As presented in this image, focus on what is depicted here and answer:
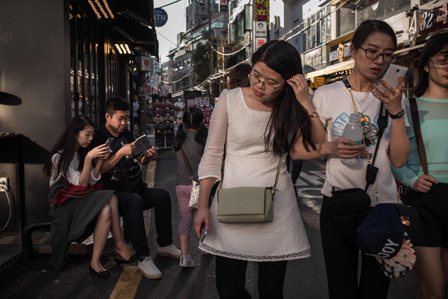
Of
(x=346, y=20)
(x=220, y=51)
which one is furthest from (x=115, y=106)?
(x=220, y=51)

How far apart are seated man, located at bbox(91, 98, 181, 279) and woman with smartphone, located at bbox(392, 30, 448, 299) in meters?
2.50

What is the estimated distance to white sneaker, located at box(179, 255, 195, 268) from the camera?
448cm

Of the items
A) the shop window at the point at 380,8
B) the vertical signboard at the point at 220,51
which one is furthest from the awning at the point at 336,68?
the vertical signboard at the point at 220,51

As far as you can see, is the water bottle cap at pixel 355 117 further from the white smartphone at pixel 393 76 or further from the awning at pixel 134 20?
the awning at pixel 134 20

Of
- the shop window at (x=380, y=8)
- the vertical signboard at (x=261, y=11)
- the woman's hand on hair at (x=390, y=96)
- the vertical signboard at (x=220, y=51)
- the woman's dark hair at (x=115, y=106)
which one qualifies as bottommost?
the woman's hand on hair at (x=390, y=96)

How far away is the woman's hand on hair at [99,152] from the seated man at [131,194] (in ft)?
0.72

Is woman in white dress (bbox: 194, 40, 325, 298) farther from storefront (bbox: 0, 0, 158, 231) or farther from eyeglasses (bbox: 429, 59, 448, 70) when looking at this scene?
storefront (bbox: 0, 0, 158, 231)

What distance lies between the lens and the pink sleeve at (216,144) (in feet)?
8.00

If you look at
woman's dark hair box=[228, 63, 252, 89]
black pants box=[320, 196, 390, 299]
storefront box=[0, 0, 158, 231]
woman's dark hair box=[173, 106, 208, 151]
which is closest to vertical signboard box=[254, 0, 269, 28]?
storefront box=[0, 0, 158, 231]

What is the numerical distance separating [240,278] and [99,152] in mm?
2237

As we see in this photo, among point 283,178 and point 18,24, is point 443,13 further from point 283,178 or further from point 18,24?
point 283,178

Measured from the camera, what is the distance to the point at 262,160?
2.42 metres

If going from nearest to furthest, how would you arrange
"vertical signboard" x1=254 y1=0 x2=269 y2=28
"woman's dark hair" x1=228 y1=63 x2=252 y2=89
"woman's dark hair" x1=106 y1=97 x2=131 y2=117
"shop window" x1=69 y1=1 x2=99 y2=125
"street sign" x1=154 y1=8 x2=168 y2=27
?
1. "woman's dark hair" x1=228 y1=63 x2=252 y2=89
2. "woman's dark hair" x1=106 y1=97 x2=131 y2=117
3. "shop window" x1=69 y1=1 x2=99 y2=125
4. "street sign" x1=154 y1=8 x2=168 y2=27
5. "vertical signboard" x1=254 y1=0 x2=269 y2=28

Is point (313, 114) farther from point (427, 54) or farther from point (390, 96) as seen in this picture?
point (427, 54)
